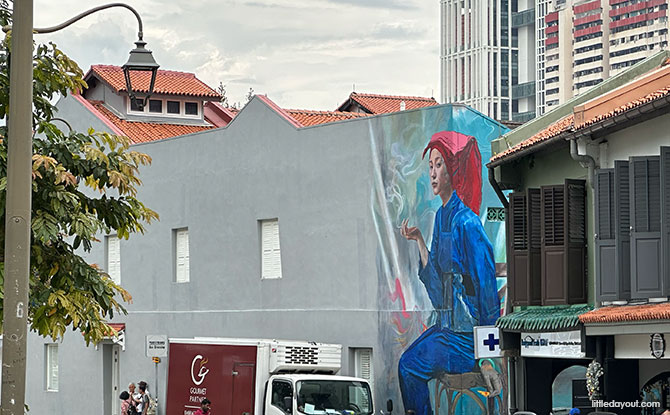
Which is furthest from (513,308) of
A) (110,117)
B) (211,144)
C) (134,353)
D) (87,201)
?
(110,117)

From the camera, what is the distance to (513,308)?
23.3 meters

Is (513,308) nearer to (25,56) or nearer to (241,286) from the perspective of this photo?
(241,286)

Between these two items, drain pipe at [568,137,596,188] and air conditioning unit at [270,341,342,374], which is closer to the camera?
drain pipe at [568,137,596,188]

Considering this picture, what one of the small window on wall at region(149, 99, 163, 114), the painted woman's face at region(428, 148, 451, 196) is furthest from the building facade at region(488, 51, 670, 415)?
the small window on wall at region(149, 99, 163, 114)

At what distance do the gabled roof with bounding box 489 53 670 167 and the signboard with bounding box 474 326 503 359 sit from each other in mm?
3544

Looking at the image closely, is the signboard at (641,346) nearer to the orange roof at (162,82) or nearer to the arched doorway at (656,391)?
the arched doorway at (656,391)

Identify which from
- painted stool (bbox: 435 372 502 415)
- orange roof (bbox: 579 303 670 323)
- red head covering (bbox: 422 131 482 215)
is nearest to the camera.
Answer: orange roof (bbox: 579 303 670 323)

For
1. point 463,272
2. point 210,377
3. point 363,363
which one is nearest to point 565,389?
point 463,272

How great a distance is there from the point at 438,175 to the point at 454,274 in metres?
2.31

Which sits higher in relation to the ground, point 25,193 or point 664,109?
point 664,109

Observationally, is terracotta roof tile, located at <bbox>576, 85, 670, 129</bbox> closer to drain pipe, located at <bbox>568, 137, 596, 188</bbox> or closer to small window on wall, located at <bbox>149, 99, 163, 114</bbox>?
drain pipe, located at <bbox>568, 137, 596, 188</bbox>

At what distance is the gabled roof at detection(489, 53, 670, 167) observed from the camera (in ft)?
61.0

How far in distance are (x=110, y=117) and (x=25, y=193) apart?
31465mm

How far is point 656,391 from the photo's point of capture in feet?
68.0
